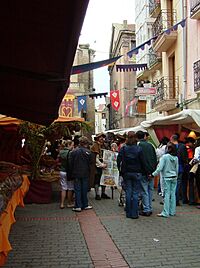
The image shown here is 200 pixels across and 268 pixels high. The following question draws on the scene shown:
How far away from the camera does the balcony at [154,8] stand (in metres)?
23.5

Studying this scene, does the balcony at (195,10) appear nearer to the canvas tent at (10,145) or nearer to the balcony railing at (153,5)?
the balcony railing at (153,5)

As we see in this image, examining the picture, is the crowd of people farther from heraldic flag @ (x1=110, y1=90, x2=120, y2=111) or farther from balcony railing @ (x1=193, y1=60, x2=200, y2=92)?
heraldic flag @ (x1=110, y1=90, x2=120, y2=111)

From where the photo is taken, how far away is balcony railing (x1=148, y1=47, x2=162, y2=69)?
935 inches

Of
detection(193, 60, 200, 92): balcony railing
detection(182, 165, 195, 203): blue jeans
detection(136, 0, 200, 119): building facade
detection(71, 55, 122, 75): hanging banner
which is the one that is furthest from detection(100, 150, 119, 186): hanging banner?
detection(136, 0, 200, 119): building facade

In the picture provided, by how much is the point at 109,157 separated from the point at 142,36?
19.2m

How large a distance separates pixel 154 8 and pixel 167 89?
250 inches

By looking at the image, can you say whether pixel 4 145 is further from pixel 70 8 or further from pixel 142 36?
pixel 142 36

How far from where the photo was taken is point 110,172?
11.2 m

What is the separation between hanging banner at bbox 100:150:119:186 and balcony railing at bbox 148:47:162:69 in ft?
45.7

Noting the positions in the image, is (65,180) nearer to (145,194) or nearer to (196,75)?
(145,194)

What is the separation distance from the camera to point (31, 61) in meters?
4.00

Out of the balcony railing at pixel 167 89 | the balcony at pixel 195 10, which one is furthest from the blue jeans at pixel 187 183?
the balcony railing at pixel 167 89

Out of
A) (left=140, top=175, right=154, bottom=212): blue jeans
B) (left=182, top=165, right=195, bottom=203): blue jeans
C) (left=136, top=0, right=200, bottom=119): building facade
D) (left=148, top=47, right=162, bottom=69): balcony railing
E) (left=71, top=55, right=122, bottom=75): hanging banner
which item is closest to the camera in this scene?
(left=140, top=175, right=154, bottom=212): blue jeans

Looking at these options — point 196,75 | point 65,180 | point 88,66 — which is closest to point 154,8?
point 196,75
